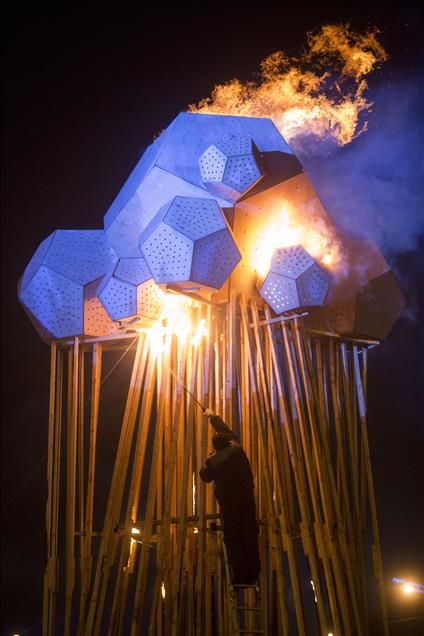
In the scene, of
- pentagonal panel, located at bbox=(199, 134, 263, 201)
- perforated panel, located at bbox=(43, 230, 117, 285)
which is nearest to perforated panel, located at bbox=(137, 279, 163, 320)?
perforated panel, located at bbox=(43, 230, 117, 285)

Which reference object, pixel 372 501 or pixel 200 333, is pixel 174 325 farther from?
pixel 372 501

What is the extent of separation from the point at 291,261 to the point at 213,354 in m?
1.37

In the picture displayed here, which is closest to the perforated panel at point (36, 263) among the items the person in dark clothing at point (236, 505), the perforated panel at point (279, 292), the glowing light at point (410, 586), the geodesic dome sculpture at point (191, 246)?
the geodesic dome sculpture at point (191, 246)

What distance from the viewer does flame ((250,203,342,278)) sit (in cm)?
788

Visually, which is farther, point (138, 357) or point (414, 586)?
point (414, 586)

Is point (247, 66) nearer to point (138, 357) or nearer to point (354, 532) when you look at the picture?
point (138, 357)

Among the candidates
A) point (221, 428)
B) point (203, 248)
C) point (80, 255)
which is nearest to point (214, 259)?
point (203, 248)

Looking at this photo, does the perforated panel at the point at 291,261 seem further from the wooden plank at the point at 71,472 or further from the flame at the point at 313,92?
the wooden plank at the point at 71,472

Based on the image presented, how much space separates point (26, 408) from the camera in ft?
39.7

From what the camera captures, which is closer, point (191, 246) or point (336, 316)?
point (191, 246)

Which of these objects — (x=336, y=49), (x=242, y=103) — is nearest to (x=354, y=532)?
(x=242, y=103)

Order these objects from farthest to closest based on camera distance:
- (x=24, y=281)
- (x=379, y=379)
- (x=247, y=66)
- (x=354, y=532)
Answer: (x=379, y=379) → (x=247, y=66) → (x=24, y=281) → (x=354, y=532)

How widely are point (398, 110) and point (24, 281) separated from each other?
5.67 m

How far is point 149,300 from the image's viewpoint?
25.3 ft
